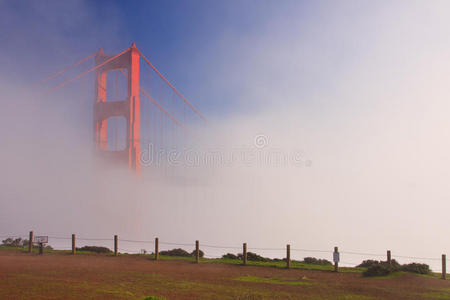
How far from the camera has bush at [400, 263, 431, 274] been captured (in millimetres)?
11023

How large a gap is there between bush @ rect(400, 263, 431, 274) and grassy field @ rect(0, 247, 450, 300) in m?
0.86

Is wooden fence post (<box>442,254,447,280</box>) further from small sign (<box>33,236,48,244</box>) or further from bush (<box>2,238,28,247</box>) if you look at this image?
bush (<box>2,238,28,247</box>)

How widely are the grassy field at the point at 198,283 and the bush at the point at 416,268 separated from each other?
86 cm

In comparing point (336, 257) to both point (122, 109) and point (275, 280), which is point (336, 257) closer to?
point (275, 280)

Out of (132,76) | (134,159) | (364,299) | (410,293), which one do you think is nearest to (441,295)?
(410,293)

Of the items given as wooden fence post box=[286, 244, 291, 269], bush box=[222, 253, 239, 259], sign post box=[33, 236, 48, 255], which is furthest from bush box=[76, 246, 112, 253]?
wooden fence post box=[286, 244, 291, 269]

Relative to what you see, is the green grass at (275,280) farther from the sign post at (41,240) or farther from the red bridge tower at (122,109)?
the red bridge tower at (122,109)

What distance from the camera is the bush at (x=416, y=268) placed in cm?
1102

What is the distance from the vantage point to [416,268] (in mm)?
11070

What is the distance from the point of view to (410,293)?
7.78 metres

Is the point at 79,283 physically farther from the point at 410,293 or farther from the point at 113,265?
the point at 410,293

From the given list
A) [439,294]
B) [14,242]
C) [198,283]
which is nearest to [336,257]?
[439,294]

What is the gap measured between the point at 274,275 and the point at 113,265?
5133 millimetres

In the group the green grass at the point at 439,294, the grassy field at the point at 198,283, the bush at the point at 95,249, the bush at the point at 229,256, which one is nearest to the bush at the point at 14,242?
the bush at the point at 95,249
